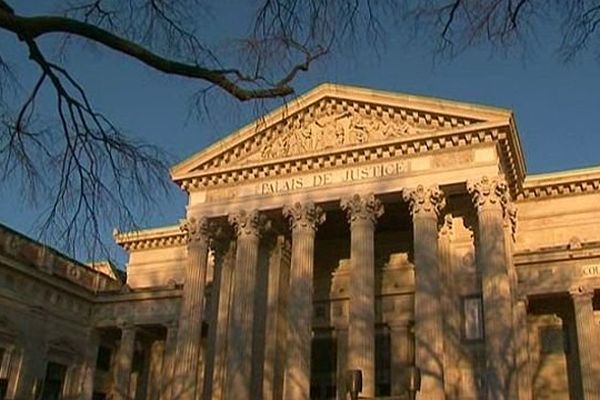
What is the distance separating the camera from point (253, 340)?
32000 millimetres

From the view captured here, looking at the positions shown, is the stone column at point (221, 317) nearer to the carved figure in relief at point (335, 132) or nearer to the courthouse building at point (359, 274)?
the courthouse building at point (359, 274)

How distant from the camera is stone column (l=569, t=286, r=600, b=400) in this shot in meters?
27.1

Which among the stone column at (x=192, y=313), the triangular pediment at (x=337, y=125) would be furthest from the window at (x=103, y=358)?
the triangular pediment at (x=337, y=125)

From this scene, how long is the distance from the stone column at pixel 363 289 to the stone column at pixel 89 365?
1655 cm

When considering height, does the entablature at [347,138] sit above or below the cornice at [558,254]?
above

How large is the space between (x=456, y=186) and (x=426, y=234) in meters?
2.50

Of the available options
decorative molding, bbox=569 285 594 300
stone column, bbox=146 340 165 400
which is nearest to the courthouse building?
decorative molding, bbox=569 285 594 300

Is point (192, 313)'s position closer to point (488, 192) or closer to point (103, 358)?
point (103, 358)

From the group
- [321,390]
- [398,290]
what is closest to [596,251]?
[398,290]

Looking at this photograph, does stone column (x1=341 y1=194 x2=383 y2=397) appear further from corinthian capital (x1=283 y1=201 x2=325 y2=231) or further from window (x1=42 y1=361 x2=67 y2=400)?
window (x1=42 y1=361 x2=67 y2=400)

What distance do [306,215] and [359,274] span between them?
3.93 m

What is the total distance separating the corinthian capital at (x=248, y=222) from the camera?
1303 inches

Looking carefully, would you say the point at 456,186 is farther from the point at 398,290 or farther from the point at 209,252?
the point at 209,252

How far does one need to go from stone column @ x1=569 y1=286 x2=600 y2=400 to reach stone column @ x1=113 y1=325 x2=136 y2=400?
21.6 meters
